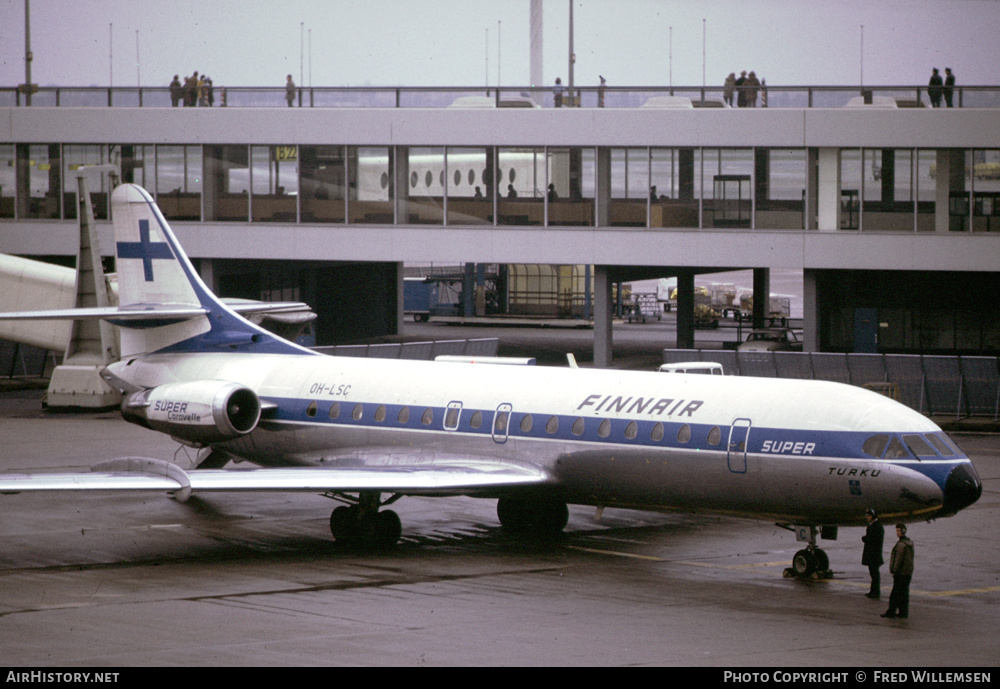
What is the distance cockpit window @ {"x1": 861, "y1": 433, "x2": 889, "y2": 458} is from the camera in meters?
21.0

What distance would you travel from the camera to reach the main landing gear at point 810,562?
22016 mm

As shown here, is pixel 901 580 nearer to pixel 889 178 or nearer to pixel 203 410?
pixel 203 410

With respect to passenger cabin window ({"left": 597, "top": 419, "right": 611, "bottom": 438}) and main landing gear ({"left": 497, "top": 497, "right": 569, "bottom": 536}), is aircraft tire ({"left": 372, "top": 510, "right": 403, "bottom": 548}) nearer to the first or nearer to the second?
main landing gear ({"left": 497, "top": 497, "right": 569, "bottom": 536})

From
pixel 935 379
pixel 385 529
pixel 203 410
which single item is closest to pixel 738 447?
pixel 385 529

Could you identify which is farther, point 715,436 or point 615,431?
point 615,431

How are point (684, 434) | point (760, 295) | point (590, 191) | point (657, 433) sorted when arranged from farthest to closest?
point (760, 295) < point (590, 191) < point (657, 433) < point (684, 434)

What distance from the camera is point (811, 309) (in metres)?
49.9

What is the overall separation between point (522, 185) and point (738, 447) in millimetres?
30429

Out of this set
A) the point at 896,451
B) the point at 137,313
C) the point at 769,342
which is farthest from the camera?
the point at 769,342

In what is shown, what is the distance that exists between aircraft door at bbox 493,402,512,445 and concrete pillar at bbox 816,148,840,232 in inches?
1073

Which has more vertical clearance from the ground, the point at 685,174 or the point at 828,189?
the point at 685,174

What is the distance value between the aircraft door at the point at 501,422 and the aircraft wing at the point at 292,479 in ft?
1.55

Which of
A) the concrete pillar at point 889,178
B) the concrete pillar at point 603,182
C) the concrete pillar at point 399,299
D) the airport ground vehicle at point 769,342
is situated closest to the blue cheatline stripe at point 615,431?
the concrete pillar at point 603,182

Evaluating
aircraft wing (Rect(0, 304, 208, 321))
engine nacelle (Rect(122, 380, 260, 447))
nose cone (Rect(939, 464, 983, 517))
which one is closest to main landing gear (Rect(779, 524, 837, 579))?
nose cone (Rect(939, 464, 983, 517))
